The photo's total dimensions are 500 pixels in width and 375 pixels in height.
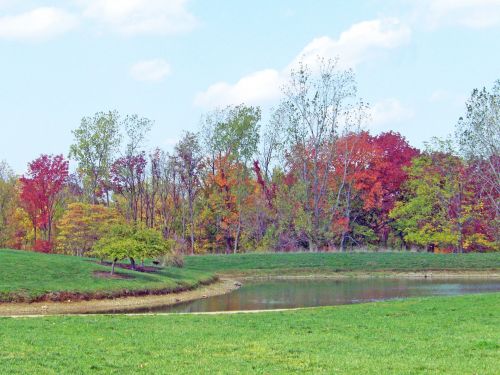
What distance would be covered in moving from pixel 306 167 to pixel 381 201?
8780mm

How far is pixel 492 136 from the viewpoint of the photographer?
176 feet

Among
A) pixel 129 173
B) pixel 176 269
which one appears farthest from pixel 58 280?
pixel 129 173

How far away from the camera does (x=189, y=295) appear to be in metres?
38.0

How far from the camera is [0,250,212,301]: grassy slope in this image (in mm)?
30828

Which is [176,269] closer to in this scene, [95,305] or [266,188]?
[95,305]

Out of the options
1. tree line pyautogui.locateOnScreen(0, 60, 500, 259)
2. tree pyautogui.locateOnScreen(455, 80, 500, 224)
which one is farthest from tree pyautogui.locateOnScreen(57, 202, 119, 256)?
tree pyautogui.locateOnScreen(455, 80, 500, 224)

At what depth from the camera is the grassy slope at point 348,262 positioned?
55875 mm

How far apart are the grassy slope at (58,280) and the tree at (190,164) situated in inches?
1476

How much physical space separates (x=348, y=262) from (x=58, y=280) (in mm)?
30563

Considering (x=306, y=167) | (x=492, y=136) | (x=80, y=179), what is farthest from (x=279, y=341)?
(x=80, y=179)

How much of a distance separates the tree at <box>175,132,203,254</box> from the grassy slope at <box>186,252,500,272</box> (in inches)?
759

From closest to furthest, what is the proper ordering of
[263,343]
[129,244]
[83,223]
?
[263,343]
[129,244]
[83,223]

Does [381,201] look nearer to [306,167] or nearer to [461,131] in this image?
[306,167]

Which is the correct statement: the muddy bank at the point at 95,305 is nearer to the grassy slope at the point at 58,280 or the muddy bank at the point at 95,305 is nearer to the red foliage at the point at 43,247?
the grassy slope at the point at 58,280
